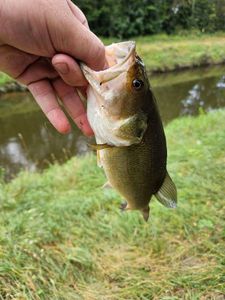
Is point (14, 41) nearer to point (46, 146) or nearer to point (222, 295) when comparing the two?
point (222, 295)

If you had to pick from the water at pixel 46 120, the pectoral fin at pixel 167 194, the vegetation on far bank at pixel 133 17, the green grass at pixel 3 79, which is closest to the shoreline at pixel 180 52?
the water at pixel 46 120

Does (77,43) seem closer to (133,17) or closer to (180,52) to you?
(180,52)

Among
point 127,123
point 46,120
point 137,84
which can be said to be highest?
point 137,84

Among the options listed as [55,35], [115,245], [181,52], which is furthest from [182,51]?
[55,35]

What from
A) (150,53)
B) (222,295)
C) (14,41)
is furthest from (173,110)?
(14,41)

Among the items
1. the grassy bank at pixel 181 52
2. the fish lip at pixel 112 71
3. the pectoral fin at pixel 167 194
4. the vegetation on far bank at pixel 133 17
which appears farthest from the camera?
the vegetation on far bank at pixel 133 17

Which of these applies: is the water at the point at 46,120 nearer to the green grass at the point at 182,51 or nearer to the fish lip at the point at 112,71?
the green grass at the point at 182,51

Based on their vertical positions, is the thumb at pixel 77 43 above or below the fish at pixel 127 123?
above
